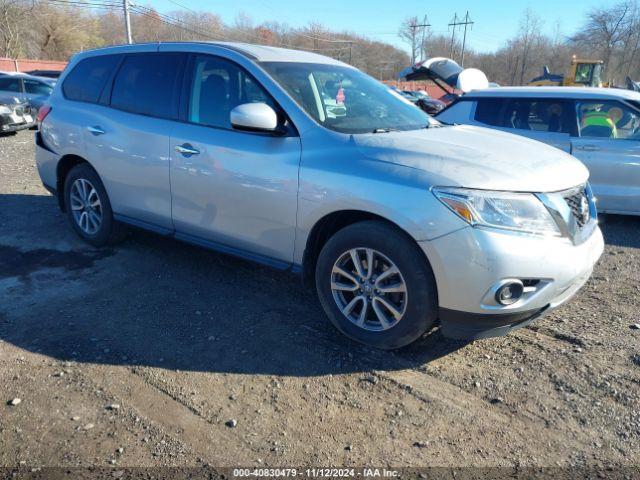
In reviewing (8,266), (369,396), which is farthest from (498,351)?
(8,266)

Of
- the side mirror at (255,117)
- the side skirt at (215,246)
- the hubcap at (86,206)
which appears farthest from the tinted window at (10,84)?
the side mirror at (255,117)

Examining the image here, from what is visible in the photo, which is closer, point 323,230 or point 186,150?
point 323,230

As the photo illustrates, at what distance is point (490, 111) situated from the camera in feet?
22.4

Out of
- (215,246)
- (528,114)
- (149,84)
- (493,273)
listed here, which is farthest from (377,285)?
(528,114)

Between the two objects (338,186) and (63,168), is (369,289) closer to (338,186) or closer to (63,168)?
(338,186)

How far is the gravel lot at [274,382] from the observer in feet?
8.38

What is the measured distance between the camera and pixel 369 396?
297cm

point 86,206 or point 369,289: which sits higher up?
point 369,289

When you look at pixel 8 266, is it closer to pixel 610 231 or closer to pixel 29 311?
pixel 29 311

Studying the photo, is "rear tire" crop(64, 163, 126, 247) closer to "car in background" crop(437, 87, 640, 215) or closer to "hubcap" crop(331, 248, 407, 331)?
"hubcap" crop(331, 248, 407, 331)

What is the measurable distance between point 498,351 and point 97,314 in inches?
111

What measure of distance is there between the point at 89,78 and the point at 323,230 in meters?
3.14

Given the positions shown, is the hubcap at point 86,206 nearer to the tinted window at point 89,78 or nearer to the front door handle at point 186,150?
the tinted window at point 89,78

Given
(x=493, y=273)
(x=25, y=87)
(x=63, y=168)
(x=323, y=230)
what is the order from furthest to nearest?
(x=25, y=87) < (x=63, y=168) < (x=323, y=230) < (x=493, y=273)
